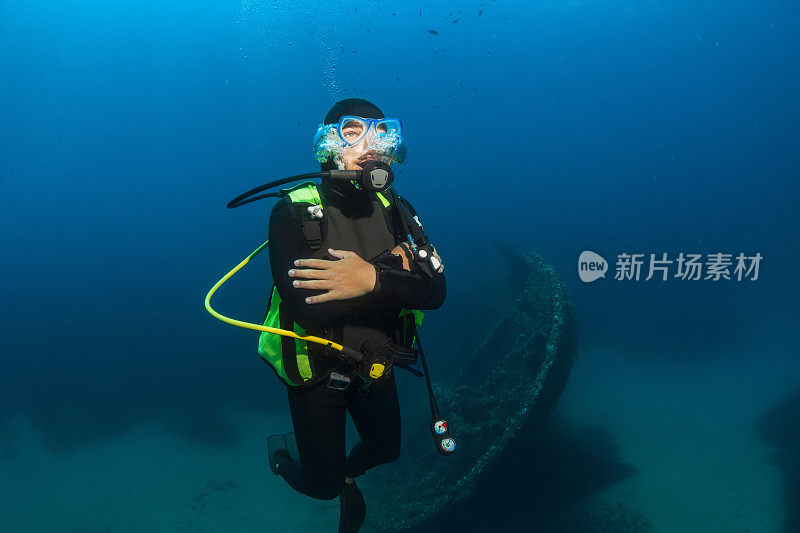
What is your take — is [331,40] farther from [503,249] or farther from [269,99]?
[503,249]

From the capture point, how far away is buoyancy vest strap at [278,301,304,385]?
278 centimetres

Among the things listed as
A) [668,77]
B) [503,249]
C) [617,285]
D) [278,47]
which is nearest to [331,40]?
[278,47]

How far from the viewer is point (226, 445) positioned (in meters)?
12.7

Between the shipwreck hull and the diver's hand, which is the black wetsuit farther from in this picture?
the shipwreck hull

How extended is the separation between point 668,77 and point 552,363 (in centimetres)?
11439

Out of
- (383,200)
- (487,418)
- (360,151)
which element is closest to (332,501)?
(487,418)

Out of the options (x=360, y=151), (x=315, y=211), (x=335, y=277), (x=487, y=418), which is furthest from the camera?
(x=487, y=418)

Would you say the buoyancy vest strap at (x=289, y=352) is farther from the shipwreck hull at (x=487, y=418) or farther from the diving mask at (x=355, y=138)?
the shipwreck hull at (x=487, y=418)

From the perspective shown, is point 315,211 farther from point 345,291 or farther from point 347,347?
point 347,347

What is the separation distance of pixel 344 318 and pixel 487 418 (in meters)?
5.13

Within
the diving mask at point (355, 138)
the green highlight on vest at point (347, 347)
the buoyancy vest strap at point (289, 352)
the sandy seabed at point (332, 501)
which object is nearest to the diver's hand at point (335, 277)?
the green highlight on vest at point (347, 347)

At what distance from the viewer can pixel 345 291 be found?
2281mm

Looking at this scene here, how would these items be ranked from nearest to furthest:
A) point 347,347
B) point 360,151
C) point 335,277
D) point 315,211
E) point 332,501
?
point 335,277 < point 315,211 < point 347,347 < point 360,151 < point 332,501

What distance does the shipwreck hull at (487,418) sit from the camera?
5.67m
